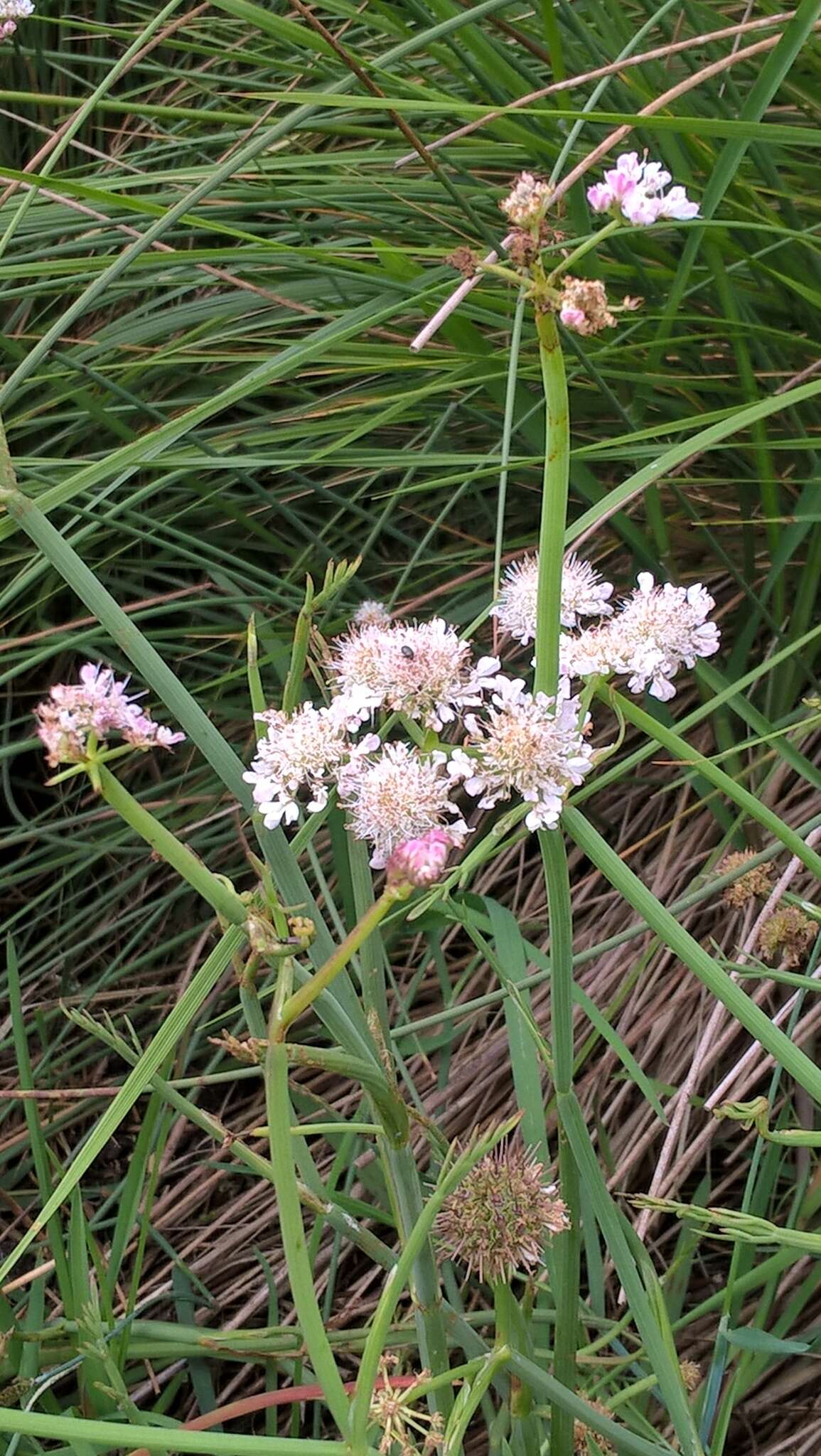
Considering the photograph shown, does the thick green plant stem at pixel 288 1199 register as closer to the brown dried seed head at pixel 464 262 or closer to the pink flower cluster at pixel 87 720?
the pink flower cluster at pixel 87 720

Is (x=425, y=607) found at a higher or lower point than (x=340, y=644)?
lower

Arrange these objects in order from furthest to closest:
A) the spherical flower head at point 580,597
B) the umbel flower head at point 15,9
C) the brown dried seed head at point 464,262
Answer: the umbel flower head at point 15,9, the spherical flower head at point 580,597, the brown dried seed head at point 464,262

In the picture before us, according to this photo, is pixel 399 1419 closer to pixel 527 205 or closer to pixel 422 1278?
pixel 422 1278

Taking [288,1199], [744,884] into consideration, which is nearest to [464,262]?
[288,1199]

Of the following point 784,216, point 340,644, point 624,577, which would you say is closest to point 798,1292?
point 340,644

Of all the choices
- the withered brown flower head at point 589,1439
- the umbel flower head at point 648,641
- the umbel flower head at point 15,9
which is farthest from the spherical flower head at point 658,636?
the umbel flower head at point 15,9

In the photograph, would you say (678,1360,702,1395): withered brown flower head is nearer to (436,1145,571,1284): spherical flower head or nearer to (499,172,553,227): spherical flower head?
(436,1145,571,1284): spherical flower head

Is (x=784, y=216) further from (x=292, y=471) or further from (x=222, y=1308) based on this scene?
(x=222, y=1308)

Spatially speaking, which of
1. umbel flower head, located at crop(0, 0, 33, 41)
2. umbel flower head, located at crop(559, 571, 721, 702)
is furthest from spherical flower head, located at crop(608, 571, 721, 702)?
umbel flower head, located at crop(0, 0, 33, 41)
